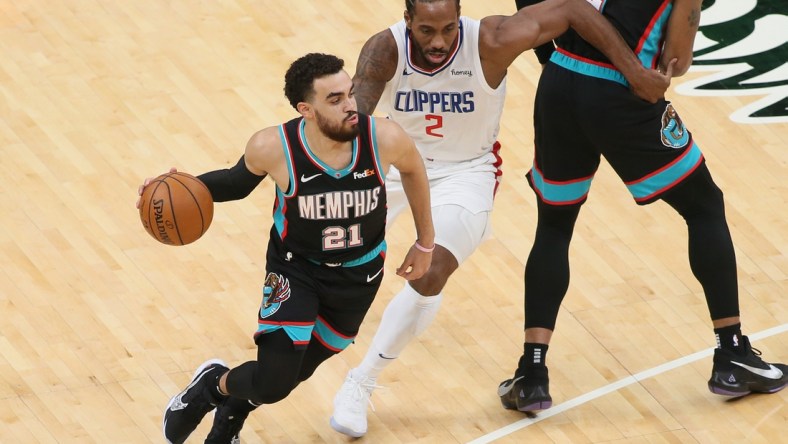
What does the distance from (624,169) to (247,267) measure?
249 centimetres

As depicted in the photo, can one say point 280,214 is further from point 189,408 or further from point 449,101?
point 449,101

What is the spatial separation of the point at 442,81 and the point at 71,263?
8.50ft

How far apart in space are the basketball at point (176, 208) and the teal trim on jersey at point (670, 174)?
211 centimetres

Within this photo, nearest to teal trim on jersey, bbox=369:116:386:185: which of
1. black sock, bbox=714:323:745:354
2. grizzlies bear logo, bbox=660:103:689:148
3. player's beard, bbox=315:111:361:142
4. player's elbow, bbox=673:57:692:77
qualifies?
player's beard, bbox=315:111:361:142

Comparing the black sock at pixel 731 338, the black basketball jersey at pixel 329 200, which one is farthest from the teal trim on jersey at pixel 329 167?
the black sock at pixel 731 338

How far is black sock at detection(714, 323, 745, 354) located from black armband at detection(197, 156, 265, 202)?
2.44 m

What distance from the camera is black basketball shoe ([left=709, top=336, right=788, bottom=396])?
7.18 metres

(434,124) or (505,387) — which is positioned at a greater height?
(434,124)

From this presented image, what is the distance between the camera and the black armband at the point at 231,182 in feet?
21.0

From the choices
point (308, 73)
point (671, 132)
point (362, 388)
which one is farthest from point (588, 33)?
point (362, 388)

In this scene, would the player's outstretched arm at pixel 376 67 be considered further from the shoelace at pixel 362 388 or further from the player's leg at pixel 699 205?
the shoelace at pixel 362 388

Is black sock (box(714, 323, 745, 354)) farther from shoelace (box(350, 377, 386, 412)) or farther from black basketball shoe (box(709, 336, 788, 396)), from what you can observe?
shoelace (box(350, 377, 386, 412))

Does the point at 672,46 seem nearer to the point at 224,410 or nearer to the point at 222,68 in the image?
the point at 224,410

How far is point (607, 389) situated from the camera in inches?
298
